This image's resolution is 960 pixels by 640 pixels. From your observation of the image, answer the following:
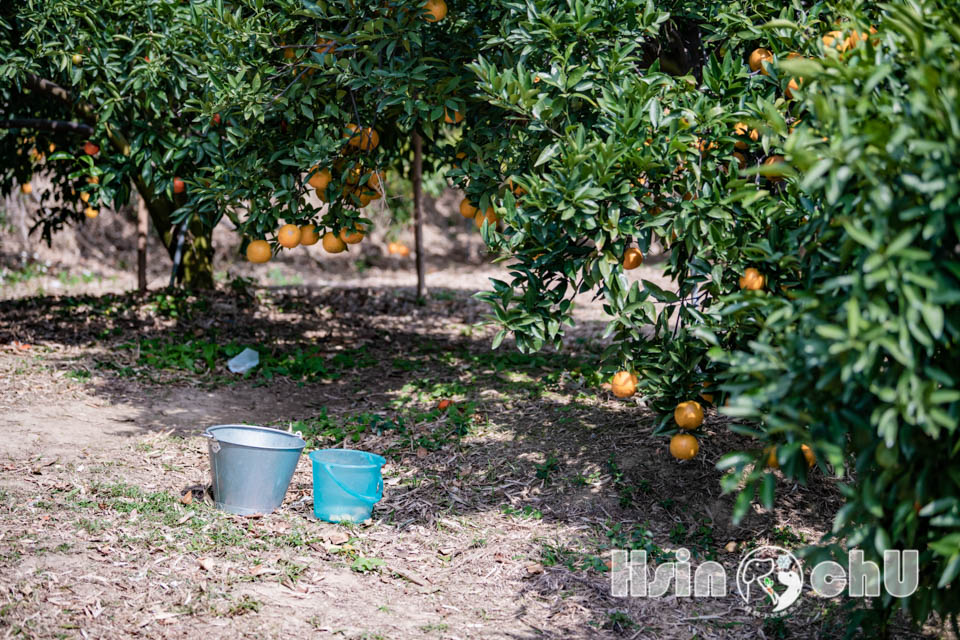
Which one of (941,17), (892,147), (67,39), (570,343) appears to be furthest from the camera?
(570,343)

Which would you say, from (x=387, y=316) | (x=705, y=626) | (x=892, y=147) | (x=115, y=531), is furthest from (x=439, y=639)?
(x=387, y=316)

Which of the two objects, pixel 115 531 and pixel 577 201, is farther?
pixel 115 531

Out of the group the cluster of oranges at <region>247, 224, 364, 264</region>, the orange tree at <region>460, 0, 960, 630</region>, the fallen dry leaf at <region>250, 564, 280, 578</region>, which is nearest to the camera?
the orange tree at <region>460, 0, 960, 630</region>

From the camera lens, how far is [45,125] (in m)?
6.05

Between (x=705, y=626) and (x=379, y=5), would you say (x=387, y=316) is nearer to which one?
(x=379, y=5)

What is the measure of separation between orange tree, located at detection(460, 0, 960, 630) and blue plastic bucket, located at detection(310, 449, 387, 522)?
1.04 m

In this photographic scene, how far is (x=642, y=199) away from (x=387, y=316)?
5152 mm

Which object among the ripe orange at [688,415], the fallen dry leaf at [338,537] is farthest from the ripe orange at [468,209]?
the fallen dry leaf at [338,537]

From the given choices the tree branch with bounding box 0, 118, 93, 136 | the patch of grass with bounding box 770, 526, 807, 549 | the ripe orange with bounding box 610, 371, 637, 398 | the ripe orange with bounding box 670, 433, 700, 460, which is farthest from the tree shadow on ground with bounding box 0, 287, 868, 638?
the tree branch with bounding box 0, 118, 93, 136

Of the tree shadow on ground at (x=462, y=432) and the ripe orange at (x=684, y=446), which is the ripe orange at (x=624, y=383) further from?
the tree shadow on ground at (x=462, y=432)

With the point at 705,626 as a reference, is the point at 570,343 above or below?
above

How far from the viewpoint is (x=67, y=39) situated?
15.6ft

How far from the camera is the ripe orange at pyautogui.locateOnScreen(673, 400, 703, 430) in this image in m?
3.33

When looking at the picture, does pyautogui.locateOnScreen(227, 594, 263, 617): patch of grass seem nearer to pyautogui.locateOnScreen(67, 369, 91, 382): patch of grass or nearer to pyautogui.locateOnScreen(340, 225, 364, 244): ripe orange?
pyautogui.locateOnScreen(340, 225, 364, 244): ripe orange
